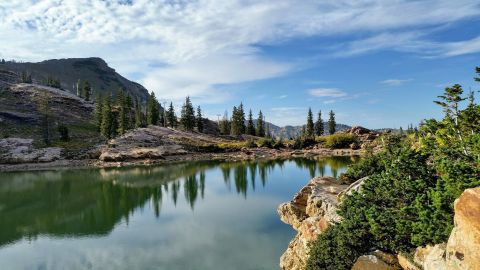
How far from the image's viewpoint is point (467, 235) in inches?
503

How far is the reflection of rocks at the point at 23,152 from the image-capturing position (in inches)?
4348

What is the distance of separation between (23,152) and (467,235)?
127480 millimetres

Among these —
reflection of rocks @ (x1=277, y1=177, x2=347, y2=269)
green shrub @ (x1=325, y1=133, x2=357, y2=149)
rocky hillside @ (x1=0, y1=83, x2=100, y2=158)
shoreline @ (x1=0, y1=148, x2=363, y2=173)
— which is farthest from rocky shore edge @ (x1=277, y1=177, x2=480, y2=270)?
rocky hillside @ (x1=0, y1=83, x2=100, y2=158)

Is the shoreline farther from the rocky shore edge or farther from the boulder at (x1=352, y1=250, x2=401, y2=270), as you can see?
the boulder at (x1=352, y1=250, x2=401, y2=270)

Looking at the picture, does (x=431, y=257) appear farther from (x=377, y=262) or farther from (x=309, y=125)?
(x=309, y=125)

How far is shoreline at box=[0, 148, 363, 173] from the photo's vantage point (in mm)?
105912

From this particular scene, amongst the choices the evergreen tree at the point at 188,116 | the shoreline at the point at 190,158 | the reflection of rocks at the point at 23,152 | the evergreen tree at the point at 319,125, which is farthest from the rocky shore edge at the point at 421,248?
the evergreen tree at the point at 319,125

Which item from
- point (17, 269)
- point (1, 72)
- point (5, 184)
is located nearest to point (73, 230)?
point (17, 269)

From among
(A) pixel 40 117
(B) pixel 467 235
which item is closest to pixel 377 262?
(B) pixel 467 235

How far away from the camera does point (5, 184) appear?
78.9m

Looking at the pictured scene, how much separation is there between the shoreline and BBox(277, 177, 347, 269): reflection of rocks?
77.8 meters

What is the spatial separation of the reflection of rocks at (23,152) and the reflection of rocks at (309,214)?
9701 cm

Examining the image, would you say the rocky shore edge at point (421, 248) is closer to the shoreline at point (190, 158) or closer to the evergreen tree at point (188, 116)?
the shoreline at point (190, 158)

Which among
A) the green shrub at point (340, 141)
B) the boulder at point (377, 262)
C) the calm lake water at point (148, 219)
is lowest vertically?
the calm lake water at point (148, 219)
